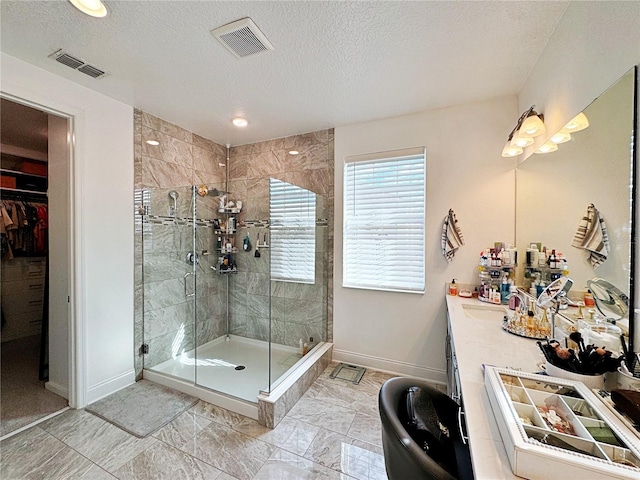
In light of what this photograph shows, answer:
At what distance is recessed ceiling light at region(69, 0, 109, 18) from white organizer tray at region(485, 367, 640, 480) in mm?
2525

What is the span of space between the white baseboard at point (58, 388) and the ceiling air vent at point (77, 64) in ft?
8.53

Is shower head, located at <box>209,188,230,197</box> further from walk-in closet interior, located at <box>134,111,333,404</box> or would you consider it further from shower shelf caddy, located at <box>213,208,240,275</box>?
shower shelf caddy, located at <box>213,208,240,275</box>

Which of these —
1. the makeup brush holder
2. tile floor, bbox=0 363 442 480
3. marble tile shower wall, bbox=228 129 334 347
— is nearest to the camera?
the makeup brush holder

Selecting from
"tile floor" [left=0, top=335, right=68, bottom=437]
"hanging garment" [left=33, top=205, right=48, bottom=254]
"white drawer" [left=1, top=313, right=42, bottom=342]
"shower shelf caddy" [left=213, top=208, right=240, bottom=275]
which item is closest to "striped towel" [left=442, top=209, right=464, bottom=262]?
"shower shelf caddy" [left=213, top=208, right=240, bottom=275]

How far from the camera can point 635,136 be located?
98cm

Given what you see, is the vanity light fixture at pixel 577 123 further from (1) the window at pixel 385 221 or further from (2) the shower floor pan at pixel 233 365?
(2) the shower floor pan at pixel 233 365

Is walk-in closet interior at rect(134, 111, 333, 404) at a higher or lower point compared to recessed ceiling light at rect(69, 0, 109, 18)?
lower

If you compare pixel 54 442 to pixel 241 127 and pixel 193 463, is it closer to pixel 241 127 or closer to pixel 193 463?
pixel 193 463

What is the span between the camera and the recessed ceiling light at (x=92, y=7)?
1362 mm

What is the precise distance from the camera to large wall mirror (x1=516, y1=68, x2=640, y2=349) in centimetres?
102

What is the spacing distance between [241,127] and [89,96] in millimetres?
1325

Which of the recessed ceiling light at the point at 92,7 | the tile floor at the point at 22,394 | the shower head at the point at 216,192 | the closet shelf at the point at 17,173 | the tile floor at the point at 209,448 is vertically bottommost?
the tile floor at the point at 209,448

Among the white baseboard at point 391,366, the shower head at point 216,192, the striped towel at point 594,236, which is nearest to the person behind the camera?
the striped towel at point 594,236

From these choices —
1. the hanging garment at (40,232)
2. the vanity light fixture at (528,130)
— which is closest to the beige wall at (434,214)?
the vanity light fixture at (528,130)
